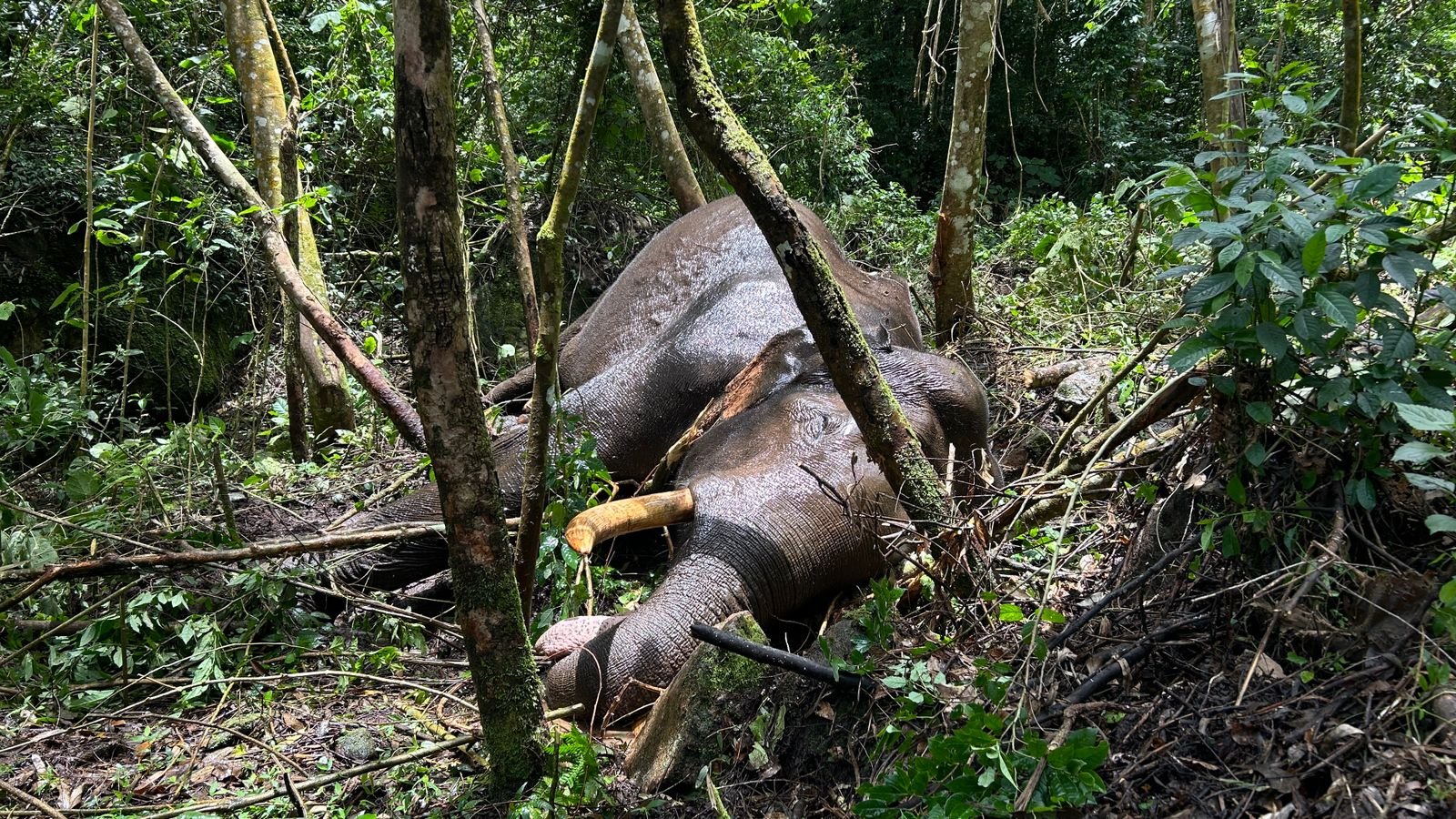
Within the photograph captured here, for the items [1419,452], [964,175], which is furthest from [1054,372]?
[1419,452]

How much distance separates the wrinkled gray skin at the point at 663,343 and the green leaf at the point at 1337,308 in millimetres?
3213

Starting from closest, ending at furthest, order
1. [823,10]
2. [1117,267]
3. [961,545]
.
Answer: [961,545] → [1117,267] → [823,10]

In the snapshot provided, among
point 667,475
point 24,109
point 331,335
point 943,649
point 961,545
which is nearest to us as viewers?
point 943,649

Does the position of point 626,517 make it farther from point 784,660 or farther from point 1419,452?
point 1419,452

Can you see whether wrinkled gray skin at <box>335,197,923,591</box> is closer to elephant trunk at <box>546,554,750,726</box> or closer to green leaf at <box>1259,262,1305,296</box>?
elephant trunk at <box>546,554,750,726</box>

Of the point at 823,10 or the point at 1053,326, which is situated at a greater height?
the point at 823,10

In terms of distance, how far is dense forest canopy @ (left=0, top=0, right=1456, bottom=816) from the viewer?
7.41 ft

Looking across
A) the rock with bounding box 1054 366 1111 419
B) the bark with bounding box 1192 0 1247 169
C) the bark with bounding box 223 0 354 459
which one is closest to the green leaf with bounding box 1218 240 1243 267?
the rock with bounding box 1054 366 1111 419

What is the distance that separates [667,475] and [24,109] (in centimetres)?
512

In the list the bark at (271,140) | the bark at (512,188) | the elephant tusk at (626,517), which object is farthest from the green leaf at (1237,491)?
the bark at (271,140)

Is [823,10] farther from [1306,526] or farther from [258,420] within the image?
[1306,526]

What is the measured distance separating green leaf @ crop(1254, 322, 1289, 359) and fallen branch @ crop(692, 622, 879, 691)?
1284mm

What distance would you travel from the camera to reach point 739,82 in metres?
8.86

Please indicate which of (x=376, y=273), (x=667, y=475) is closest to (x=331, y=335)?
(x=667, y=475)
